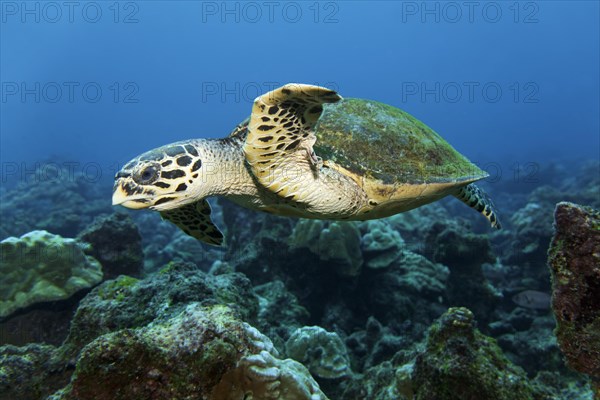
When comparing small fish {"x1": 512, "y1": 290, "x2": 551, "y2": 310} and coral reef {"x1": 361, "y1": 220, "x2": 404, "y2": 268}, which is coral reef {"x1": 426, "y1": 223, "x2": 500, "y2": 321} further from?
coral reef {"x1": 361, "y1": 220, "x2": 404, "y2": 268}

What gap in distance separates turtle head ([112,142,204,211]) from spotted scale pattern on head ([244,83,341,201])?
0.55 metres

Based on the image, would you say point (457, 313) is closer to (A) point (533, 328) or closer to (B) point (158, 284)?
(B) point (158, 284)

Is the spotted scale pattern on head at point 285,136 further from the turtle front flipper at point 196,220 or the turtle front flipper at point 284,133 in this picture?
the turtle front flipper at point 196,220

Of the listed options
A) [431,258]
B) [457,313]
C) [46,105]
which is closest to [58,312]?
[457,313]

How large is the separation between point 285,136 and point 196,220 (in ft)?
6.23

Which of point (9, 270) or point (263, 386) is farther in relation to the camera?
point (9, 270)

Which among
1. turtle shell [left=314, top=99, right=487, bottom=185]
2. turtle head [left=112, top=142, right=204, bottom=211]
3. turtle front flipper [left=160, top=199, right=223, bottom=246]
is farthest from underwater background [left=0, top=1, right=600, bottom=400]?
turtle shell [left=314, top=99, right=487, bottom=185]

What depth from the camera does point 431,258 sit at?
830cm

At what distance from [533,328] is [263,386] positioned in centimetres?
606

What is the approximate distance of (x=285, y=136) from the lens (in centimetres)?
294

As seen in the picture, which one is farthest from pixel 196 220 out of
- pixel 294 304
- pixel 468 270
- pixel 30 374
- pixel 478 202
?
pixel 468 270

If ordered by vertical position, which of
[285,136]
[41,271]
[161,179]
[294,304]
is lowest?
[294,304]

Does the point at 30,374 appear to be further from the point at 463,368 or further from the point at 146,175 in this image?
the point at 463,368

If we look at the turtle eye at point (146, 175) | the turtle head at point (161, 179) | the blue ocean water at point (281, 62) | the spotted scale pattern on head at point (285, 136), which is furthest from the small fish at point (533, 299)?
the blue ocean water at point (281, 62)
